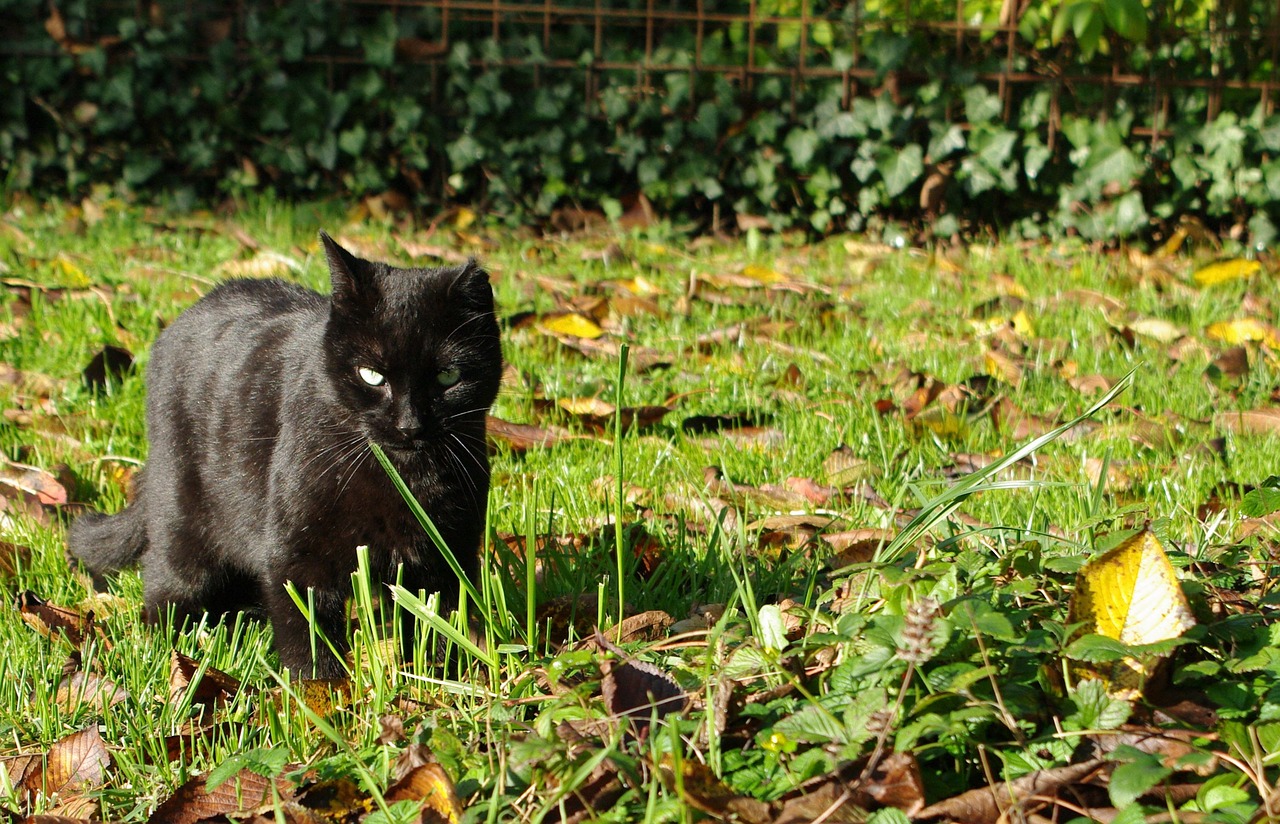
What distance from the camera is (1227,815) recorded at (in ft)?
4.25

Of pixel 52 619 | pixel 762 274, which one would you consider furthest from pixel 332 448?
pixel 762 274

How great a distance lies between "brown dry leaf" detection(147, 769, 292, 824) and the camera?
1.61 metres

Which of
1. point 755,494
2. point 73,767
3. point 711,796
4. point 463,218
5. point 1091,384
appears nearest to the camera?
point 711,796

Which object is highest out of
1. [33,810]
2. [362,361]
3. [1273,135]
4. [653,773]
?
[1273,135]

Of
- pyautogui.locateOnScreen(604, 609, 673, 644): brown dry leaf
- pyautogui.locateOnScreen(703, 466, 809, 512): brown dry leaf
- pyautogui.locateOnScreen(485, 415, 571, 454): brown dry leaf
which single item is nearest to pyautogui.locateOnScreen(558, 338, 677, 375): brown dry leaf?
pyautogui.locateOnScreen(485, 415, 571, 454): brown dry leaf

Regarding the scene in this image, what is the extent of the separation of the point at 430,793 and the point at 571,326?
268cm

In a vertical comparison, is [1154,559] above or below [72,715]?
above

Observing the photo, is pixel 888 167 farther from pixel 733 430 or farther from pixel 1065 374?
pixel 733 430

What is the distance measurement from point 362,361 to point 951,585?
109 centimetres

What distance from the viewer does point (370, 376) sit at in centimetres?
218

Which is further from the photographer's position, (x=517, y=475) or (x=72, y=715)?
(x=517, y=475)

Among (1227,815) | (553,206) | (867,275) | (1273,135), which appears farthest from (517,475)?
(1273,135)

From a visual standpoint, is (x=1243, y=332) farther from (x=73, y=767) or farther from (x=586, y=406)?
(x=73, y=767)

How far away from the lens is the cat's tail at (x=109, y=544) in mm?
2561
